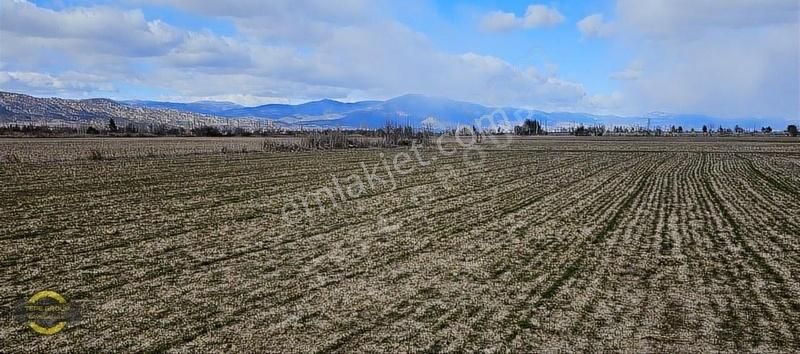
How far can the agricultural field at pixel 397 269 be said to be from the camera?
732cm

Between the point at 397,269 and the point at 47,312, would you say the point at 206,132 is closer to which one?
the point at 397,269

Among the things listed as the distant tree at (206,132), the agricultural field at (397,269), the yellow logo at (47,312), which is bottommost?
the yellow logo at (47,312)

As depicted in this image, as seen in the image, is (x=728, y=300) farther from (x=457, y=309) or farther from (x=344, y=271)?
(x=344, y=271)

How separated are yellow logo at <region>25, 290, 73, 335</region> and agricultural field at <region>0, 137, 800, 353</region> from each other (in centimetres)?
19

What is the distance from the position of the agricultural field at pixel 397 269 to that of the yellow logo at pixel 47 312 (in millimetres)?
186

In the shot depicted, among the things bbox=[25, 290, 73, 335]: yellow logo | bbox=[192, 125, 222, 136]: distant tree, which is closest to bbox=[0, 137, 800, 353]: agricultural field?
bbox=[25, 290, 73, 335]: yellow logo

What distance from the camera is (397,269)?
10.8 m

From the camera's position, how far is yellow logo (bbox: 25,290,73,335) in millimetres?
7484

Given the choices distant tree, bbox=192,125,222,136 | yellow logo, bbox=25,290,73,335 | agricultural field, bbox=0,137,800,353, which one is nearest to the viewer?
agricultural field, bbox=0,137,800,353

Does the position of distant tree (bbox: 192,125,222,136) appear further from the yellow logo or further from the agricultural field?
the yellow logo

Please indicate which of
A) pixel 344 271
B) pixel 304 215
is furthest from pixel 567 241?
pixel 304 215

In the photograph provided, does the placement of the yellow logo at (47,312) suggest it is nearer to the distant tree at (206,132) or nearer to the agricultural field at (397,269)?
the agricultural field at (397,269)

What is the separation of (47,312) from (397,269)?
5.45m

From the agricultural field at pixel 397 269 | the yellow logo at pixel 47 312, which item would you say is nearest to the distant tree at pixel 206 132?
the agricultural field at pixel 397 269
